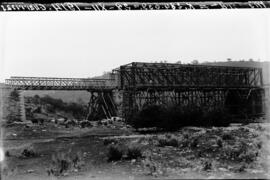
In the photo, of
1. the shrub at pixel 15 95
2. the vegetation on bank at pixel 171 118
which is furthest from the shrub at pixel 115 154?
the shrub at pixel 15 95

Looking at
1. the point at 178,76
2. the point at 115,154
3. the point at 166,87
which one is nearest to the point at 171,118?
the point at 115,154

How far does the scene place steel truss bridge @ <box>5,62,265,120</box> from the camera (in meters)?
27.2

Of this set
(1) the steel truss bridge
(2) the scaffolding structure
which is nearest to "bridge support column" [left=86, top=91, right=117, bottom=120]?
(1) the steel truss bridge

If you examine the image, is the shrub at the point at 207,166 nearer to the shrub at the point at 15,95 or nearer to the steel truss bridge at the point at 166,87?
the shrub at the point at 15,95

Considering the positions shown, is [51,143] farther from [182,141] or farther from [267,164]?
[267,164]

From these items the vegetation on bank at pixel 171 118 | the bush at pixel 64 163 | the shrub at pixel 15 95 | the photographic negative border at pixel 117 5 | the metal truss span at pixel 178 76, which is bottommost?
the bush at pixel 64 163

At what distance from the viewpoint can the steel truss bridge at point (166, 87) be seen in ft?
89.3

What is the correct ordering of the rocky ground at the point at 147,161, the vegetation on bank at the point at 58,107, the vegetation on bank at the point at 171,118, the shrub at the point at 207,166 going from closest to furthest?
the rocky ground at the point at 147,161 → the shrub at the point at 207,166 → the vegetation on bank at the point at 171,118 → the vegetation on bank at the point at 58,107

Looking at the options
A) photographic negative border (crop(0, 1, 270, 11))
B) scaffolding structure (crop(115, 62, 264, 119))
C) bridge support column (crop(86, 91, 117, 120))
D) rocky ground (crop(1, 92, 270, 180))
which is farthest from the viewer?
bridge support column (crop(86, 91, 117, 120))

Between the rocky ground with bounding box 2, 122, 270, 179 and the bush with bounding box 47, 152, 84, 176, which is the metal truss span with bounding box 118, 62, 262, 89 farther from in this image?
the bush with bounding box 47, 152, 84, 176

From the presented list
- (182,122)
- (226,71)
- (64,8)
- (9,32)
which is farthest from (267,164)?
(226,71)

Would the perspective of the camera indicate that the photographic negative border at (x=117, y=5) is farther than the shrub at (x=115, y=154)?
No

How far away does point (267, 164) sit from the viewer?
26.5 ft

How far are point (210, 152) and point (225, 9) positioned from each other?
17.4ft
